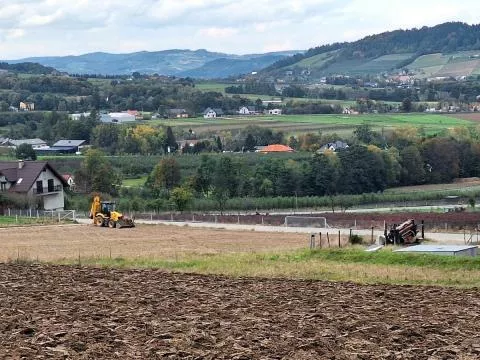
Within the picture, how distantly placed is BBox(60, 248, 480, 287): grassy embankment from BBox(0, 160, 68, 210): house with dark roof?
108 feet

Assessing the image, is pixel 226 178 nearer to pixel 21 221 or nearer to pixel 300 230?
pixel 21 221

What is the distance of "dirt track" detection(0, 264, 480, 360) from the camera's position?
47.0ft

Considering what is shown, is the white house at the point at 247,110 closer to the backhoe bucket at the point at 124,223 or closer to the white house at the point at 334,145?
the white house at the point at 334,145

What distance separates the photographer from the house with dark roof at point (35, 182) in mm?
60875

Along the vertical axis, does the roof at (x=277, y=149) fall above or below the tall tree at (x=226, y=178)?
above

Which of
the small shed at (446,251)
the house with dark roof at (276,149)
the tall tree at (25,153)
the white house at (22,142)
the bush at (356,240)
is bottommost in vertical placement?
the bush at (356,240)

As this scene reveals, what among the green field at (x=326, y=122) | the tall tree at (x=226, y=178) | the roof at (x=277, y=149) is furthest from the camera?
the green field at (x=326, y=122)

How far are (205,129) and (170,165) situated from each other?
48.5m

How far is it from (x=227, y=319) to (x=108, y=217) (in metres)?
29.4

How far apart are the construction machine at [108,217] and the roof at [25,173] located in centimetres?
1381

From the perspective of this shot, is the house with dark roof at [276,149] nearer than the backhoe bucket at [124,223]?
No

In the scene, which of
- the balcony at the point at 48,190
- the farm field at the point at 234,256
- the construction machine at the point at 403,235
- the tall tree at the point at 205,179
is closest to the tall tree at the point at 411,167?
the tall tree at the point at 205,179

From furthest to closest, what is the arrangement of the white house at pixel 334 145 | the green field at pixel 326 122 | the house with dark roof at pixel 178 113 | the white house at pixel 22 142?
1. the house with dark roof at pixel 178 113
2. the green field at pixel 326 122
3. the white house at pixel 22 142
4. the white house at pixel 334 145

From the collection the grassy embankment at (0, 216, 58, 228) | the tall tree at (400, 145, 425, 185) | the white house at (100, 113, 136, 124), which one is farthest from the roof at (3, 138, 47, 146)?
the grassy embankment at (0, 216, 58, 228)
